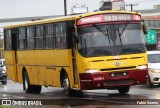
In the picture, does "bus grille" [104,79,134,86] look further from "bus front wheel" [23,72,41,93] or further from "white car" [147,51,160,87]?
"bus front wheel" [23,72,41,93]

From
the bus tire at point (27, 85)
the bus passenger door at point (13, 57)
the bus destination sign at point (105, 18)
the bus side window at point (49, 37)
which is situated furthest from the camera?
the bus passenger door at point (13, 57)

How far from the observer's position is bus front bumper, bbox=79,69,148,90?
18672mm

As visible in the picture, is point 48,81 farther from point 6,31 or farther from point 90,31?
point 6,31

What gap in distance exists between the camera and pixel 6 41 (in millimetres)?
28203

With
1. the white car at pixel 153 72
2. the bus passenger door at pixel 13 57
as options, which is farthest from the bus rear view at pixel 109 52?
the bus passenger door at pixel 13 57

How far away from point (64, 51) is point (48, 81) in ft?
8.57

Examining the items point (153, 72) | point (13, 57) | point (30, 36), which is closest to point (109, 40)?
point (30, 36)

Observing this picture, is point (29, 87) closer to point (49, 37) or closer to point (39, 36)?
point (39, 36)

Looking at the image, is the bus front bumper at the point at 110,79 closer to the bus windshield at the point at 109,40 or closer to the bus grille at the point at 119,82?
the bus grille at the point at 119,82

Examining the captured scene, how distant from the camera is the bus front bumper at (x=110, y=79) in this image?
18.7 meters

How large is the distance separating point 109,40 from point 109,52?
416 millimetres

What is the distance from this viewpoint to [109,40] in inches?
752

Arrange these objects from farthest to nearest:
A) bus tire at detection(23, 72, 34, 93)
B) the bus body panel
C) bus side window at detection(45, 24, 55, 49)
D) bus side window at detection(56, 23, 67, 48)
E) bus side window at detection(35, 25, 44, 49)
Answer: the bus body panel < bus tire at detection(23, 72, 34, 93) < bus side window at detection(35, 25, 44, 49) < bus side window at detection(45, 24, 55, 49) < bus side window at detection(56, 23, 67, 48)

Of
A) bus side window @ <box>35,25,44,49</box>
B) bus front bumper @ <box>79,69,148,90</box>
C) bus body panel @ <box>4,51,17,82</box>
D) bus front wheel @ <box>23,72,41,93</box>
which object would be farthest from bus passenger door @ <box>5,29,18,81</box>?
Result: bus front bumper @ <box>79,69,148,90</box>
